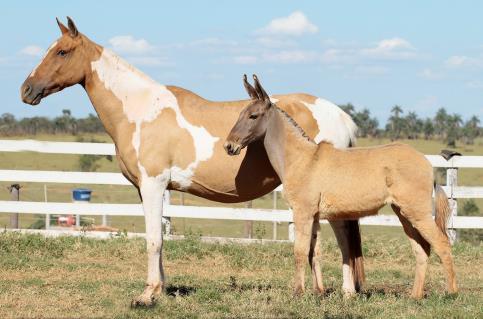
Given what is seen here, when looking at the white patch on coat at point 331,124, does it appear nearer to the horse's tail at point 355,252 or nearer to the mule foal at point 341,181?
the mule foal at point 341,181

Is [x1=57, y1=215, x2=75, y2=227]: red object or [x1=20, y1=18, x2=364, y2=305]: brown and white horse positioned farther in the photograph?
[x1=57, y1=215, x2=75, y2=227]: red object

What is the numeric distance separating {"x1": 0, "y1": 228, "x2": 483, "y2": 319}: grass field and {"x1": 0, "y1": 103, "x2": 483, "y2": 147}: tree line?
56.2 metres

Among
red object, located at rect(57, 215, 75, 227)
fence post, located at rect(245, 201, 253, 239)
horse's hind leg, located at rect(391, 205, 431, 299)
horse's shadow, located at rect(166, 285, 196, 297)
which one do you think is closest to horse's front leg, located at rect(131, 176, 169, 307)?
horse's shadow, located at rect(166, 285, 196, 297)

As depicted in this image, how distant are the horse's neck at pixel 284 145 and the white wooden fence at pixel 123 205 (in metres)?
5.32

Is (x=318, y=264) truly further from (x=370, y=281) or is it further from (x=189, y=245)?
(x=189, y=245)

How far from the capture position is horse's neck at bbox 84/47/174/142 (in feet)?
27.7

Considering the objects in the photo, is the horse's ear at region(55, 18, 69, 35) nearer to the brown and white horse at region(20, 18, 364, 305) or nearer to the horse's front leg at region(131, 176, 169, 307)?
the brown and white horse at region(20, 18, 364, 305)

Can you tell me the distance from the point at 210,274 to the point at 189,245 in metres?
1.47

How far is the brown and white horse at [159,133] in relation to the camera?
27.0 feet

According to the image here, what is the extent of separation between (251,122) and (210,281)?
9.45 ft

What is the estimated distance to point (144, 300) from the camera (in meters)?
7.93

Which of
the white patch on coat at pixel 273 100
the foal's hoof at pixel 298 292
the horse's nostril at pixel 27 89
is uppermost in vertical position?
the horse's nostril at pixel 27 89

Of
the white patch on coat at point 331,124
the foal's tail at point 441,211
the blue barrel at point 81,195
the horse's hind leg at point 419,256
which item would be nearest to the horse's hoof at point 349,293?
the horse's hind leg at point 419,256

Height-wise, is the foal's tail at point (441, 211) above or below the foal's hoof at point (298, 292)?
above
